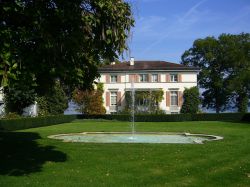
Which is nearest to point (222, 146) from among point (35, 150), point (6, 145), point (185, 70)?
point (35, 150)

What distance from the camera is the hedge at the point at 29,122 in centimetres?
3045

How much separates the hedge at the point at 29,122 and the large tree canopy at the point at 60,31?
21017 mm

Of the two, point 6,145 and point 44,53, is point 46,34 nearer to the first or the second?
point 44,53

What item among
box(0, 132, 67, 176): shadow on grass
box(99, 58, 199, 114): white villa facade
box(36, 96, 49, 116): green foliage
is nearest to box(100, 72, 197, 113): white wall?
box(99, 58, 199, 114): white villa facade

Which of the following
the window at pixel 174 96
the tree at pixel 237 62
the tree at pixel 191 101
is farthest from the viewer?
the tree at pixel 237 62

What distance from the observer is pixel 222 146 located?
51.5ft

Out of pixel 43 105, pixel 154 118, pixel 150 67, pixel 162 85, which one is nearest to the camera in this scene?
pixel 154 118

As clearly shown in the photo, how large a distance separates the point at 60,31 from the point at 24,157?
4474mm

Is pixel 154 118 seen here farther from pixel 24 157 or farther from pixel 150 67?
pixel 24 157

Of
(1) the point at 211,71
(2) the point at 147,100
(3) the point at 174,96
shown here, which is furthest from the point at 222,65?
(2) the point at 147,100

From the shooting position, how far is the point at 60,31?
10055 mm

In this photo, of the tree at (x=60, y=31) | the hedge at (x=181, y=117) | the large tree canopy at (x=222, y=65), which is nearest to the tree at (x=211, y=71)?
the large tree canopy at (x=222, y=65)

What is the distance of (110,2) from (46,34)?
5.01ft

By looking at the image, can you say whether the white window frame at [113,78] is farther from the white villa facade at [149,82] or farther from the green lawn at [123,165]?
the green lawn at [123,165]
